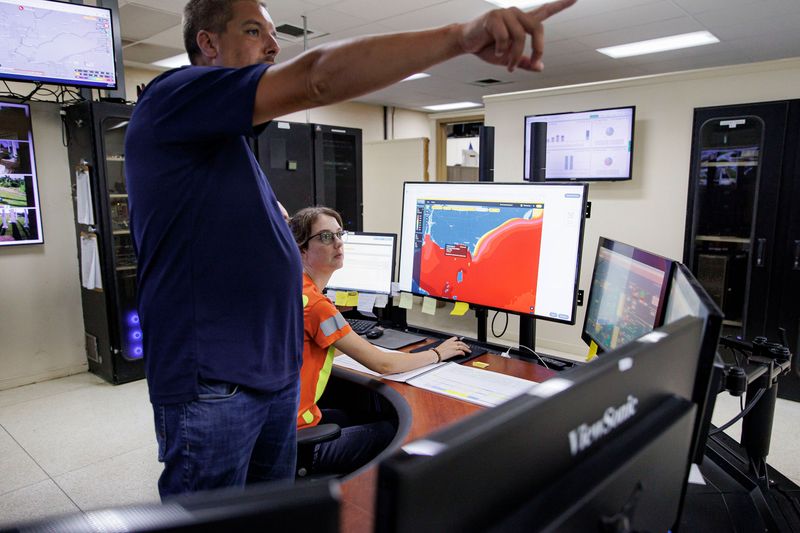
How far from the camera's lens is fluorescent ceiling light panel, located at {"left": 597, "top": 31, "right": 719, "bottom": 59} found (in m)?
5.17

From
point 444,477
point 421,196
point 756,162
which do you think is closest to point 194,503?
point 444,477

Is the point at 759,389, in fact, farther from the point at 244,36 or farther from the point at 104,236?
the point at 104,236

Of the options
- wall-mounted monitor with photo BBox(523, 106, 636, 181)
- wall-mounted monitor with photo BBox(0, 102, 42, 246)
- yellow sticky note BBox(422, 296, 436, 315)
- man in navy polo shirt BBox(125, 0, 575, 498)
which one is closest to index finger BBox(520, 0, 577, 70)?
man in navy polo shirt BBox(125, 0, 575, 498)

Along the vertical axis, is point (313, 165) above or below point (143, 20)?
below

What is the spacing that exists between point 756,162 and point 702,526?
3.26 meters

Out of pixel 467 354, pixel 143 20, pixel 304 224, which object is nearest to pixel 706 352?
pixel 467 354

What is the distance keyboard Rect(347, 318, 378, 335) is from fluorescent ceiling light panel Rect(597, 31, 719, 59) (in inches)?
185

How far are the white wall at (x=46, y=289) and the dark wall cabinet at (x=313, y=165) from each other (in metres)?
1.49

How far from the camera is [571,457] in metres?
0.44

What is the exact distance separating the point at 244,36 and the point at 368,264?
125 centimetres

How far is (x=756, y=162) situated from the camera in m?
3.46

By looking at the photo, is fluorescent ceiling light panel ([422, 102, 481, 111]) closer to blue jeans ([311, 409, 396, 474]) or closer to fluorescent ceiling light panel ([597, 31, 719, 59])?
fluorescent ceiling light panel ([597, 31, 719, 59])

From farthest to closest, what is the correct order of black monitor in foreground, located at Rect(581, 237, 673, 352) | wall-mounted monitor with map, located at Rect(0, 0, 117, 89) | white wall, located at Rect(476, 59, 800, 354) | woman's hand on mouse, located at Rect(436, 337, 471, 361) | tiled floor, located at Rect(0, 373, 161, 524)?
white wall, located at Rect(476, 59, 800, 354), wall-mounted monitor with map, located at Rect(0, 0, 117, 89), tiled floor, located at Rect(0, 373, 161, 524), woman's hand on mouse, located at Rect(436, 337, 471, 361), black monitor in foreground, located at Rect(581, 237, 673, 352)

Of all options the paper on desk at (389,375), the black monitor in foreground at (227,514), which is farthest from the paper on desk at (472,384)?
the black monitor in foreground at (227,514)
